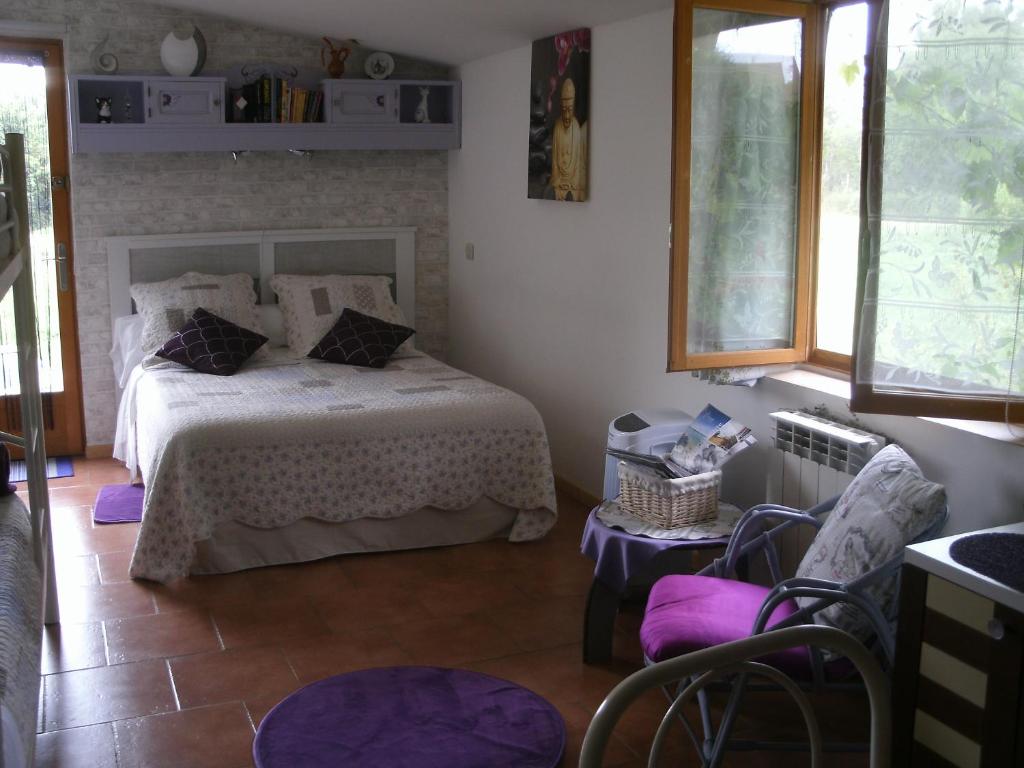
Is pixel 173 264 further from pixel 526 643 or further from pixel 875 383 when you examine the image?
pixel 875 383

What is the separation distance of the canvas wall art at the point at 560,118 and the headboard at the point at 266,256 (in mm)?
1399

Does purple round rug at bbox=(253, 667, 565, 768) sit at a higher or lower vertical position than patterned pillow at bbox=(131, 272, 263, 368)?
lower

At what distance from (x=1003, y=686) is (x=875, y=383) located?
3.24 feet

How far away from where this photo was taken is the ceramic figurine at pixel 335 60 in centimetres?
592

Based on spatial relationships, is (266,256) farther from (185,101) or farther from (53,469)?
(53,469)

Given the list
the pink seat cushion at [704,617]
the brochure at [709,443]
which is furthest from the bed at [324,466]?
the pink seat cushion at [704,617]

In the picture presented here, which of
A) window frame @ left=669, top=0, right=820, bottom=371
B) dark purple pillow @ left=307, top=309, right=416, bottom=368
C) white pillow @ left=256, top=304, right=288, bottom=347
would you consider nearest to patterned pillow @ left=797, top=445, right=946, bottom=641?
window frame @ left=669, top=0, right=820, bottom=371

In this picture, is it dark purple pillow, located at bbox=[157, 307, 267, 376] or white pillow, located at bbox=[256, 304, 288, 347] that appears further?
white pillow, located at bbox=[256, 304, 288, 347]

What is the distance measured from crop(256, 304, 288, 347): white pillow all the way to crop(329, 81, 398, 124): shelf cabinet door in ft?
3.58

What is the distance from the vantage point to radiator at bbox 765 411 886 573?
10.5ft

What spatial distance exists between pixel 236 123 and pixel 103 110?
66 cm

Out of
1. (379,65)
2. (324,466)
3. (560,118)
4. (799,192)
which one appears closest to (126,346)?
(324,466)

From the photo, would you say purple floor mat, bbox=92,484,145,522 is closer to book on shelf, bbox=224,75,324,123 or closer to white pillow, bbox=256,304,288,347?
white pillow, bbox=256,304,288,347

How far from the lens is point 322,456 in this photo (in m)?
4.27
